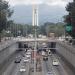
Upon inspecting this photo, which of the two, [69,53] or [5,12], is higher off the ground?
[5,12]

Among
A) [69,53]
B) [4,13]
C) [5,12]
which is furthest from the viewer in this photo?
[5,12]

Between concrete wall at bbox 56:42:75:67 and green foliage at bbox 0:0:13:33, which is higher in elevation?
green foliage at bbox 0:0:13:33

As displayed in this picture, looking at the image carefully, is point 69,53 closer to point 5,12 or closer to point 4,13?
point 4,13

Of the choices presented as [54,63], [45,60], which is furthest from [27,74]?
[45,60]

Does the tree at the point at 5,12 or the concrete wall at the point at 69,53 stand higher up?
the tree at the point at 5,12

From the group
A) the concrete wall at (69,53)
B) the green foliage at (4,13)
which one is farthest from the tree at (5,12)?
the concrete wall at (69,53)

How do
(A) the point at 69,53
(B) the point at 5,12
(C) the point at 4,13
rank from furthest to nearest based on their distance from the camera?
(B) the point at 5,12
(C) the point at 4,13
(A) the point at 69,53

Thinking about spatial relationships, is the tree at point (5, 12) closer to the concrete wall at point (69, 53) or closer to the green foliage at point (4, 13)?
the green foliage at point (4, 13)

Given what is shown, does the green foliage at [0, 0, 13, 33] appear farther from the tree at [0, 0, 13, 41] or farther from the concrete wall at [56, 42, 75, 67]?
the concrete wall at [56, 42, 75, 67]

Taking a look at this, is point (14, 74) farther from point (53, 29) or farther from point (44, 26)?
point (44, 26)

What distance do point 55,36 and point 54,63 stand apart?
1573 inches

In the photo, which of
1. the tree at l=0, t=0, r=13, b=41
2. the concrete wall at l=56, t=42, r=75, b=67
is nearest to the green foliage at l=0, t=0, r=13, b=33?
the tree at l=0, t=0, r=13, b=41

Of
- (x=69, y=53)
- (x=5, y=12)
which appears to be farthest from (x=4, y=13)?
(x=69, y=53)

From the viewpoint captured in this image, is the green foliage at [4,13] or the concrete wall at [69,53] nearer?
the concrete wall at [69,53]
